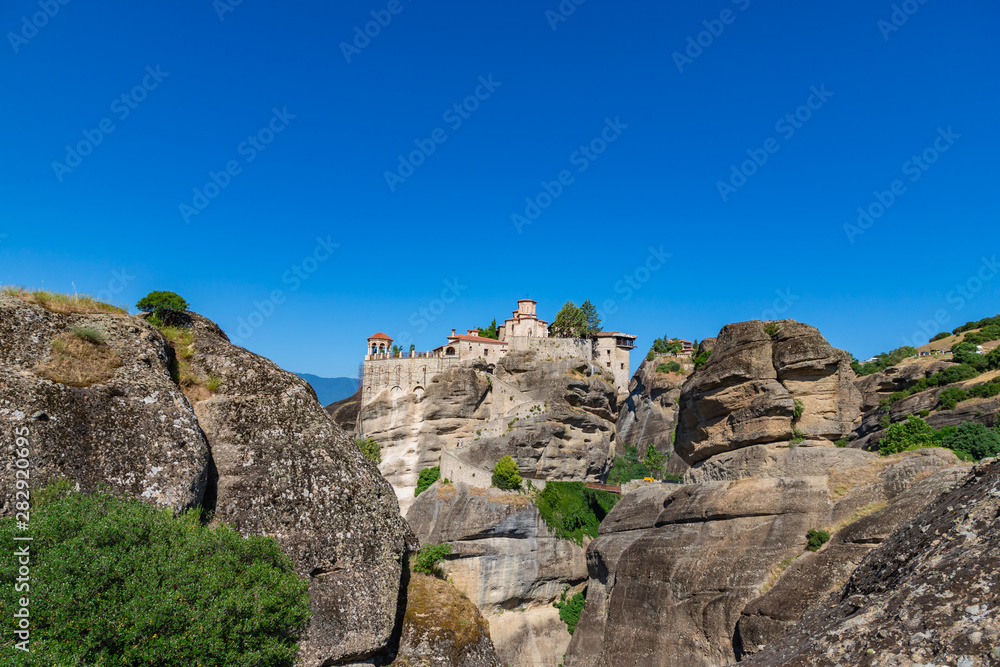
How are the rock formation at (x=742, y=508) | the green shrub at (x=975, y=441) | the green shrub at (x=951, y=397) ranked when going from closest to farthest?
the rock formation at (x=742, y=508) < the green shrub at (x=975, y=441) < the green shrub at (x=951, y=397)

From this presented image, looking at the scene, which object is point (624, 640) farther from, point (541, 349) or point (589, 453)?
point (541, 349)

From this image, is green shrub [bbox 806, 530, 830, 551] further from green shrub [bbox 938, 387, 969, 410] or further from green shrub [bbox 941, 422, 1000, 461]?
green shrub [bbox 938, 387, 969, 410]

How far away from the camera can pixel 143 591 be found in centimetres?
774

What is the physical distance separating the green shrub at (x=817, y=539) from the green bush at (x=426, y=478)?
42.1 meters

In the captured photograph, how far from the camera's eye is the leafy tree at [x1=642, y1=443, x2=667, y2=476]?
65.1 metres

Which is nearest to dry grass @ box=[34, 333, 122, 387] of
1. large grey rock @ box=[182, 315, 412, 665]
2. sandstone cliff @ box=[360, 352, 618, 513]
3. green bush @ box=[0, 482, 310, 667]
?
large grey rock @ box=[182, 315, 412, 665]

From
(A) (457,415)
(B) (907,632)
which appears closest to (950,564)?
(B) (907,632)

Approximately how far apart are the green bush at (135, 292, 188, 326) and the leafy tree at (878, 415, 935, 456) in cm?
2695

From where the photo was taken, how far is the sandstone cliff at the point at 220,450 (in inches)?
388

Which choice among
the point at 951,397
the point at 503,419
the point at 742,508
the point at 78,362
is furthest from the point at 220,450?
the point at 503,419

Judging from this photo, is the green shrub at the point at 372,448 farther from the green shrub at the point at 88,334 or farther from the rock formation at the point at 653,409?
the green shrub at the point at 88,334

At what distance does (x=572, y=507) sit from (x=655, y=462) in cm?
2116

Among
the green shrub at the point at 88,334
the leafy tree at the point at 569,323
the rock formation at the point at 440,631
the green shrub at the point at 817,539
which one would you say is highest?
the leafy tree at the point at 569,323

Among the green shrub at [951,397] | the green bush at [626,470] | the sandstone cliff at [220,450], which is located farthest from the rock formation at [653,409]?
the sandstone cliff at [220,450]
